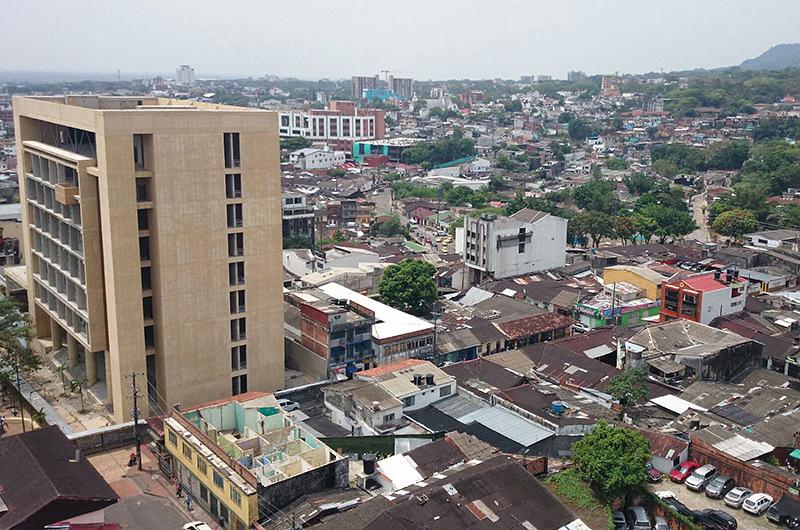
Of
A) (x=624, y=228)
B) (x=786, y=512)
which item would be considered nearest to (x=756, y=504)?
(x=786, y=512)

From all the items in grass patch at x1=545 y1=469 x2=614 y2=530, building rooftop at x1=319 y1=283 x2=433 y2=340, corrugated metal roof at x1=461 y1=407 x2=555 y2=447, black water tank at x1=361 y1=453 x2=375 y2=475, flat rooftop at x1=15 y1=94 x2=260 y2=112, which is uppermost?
flat rooftop at x1=15 y1=94 x2=260 y2=112

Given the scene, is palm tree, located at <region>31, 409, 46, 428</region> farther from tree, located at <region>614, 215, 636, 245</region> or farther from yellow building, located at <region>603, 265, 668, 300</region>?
tree, located at <region>614, 215, 636, 245</region>

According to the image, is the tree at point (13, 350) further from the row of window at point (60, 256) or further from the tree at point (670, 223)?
the tree at point (670, 223)

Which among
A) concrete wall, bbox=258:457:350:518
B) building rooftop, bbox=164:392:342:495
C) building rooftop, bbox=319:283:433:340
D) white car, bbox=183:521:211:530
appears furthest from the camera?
building rooftop, bbox=319:283:433:340

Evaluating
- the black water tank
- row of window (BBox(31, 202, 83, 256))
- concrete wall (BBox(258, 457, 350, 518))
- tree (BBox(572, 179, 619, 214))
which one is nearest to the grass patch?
the black water tank

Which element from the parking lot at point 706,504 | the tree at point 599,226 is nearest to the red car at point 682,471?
the parking lot at point 706,504

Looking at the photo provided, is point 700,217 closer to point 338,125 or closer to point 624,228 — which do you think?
point 624,228
